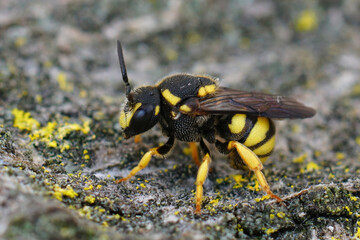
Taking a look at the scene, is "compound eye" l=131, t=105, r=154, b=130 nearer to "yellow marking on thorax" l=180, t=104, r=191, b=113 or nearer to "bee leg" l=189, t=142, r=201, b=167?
"yellow marking on thorax" l=180, t=104, r=191, b=113

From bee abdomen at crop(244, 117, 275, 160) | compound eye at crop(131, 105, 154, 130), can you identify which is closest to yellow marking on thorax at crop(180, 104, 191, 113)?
compound eye at crop(131, 105, 154, 130)

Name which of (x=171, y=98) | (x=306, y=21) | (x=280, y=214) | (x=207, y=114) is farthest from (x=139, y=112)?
(x=306, y=21)

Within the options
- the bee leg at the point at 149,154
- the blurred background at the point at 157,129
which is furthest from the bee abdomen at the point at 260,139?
the bee leg at the point at 149,154

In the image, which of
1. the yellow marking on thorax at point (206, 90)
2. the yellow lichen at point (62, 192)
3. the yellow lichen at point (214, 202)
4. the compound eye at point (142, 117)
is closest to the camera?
the yellow lichen at point (62, 192)

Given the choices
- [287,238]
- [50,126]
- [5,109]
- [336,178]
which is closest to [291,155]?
[336,178]

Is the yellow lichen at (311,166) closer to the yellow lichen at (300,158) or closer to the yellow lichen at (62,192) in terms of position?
the yellow lichen at (300,158)

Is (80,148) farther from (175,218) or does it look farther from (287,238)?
(287,238)

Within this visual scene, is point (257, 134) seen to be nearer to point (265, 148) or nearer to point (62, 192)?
point (265, 148)
